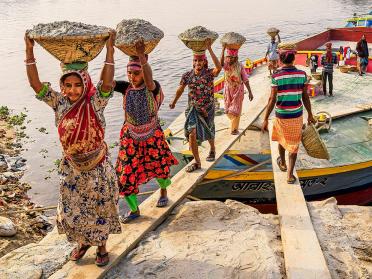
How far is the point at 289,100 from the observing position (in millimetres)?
4656

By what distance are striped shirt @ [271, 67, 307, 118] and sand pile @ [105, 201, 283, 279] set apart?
1.31 meters

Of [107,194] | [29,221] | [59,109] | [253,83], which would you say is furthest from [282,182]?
[253,83]

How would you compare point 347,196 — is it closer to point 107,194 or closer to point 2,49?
point 107,194

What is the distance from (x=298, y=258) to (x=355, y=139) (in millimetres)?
4997

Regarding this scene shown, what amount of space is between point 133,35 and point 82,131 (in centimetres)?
113

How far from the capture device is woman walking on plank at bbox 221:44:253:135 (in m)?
6.43

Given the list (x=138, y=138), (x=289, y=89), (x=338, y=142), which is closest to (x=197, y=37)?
(x=289, y=89)

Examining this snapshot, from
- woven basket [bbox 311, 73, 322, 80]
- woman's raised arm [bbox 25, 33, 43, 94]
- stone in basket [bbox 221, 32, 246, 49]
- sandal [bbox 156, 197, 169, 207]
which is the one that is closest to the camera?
woman's raised arm [bbox 25, 33, 43, 94]

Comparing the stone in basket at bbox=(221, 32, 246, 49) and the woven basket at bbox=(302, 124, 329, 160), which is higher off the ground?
the stone in basket at bbox=(221, 32, 246, 49)

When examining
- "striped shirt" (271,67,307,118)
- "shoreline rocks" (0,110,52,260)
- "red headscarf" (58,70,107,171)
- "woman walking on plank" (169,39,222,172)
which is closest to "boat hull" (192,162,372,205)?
"woman walking on plank" (169,39,222,172)

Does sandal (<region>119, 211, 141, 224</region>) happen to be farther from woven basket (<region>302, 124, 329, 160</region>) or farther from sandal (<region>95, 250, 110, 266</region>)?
woven basket (<region>302, 124, 329, 160</region>)

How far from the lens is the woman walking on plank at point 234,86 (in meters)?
6.43

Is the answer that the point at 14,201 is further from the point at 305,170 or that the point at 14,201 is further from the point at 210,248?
the point at 210,248

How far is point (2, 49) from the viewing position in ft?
96.1
